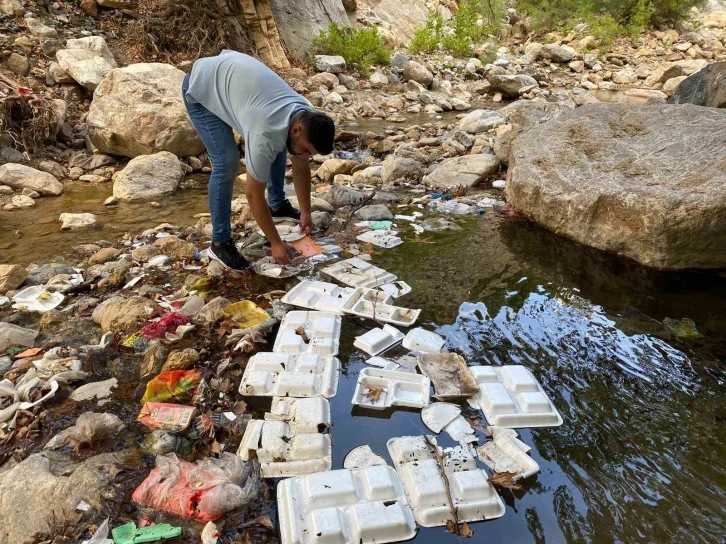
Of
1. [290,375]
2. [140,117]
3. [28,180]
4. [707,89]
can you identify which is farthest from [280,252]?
[707,89]

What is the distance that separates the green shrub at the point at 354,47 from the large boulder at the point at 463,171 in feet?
25.5

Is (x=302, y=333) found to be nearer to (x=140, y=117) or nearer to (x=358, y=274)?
(x=358, y=274)

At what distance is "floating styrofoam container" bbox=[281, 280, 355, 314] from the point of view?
9.66 ft

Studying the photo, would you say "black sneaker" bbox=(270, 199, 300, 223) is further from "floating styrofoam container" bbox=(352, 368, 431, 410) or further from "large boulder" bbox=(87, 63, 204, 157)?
"large boulder" bbox=(87, 63, 204, 157)

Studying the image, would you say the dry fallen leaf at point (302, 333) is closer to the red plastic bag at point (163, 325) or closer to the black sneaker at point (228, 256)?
the red plastic bag at point (163, 325)

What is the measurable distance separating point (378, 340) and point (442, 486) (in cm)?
98

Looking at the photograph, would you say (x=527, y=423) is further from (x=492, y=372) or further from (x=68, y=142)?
(x=68, y=142)

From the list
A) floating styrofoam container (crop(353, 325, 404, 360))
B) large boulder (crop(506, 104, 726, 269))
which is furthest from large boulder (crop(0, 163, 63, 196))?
large boulder (crop(506, 104, 726, 269))

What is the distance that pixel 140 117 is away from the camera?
5863mm

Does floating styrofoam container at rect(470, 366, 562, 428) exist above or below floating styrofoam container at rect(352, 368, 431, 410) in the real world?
above

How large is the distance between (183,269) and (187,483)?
203cm

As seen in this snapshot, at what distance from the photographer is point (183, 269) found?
3531 millimetres

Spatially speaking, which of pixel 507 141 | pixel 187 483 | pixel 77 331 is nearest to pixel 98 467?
pixel 187 483

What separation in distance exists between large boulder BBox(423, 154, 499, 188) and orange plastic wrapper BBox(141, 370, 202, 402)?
11.7ft
